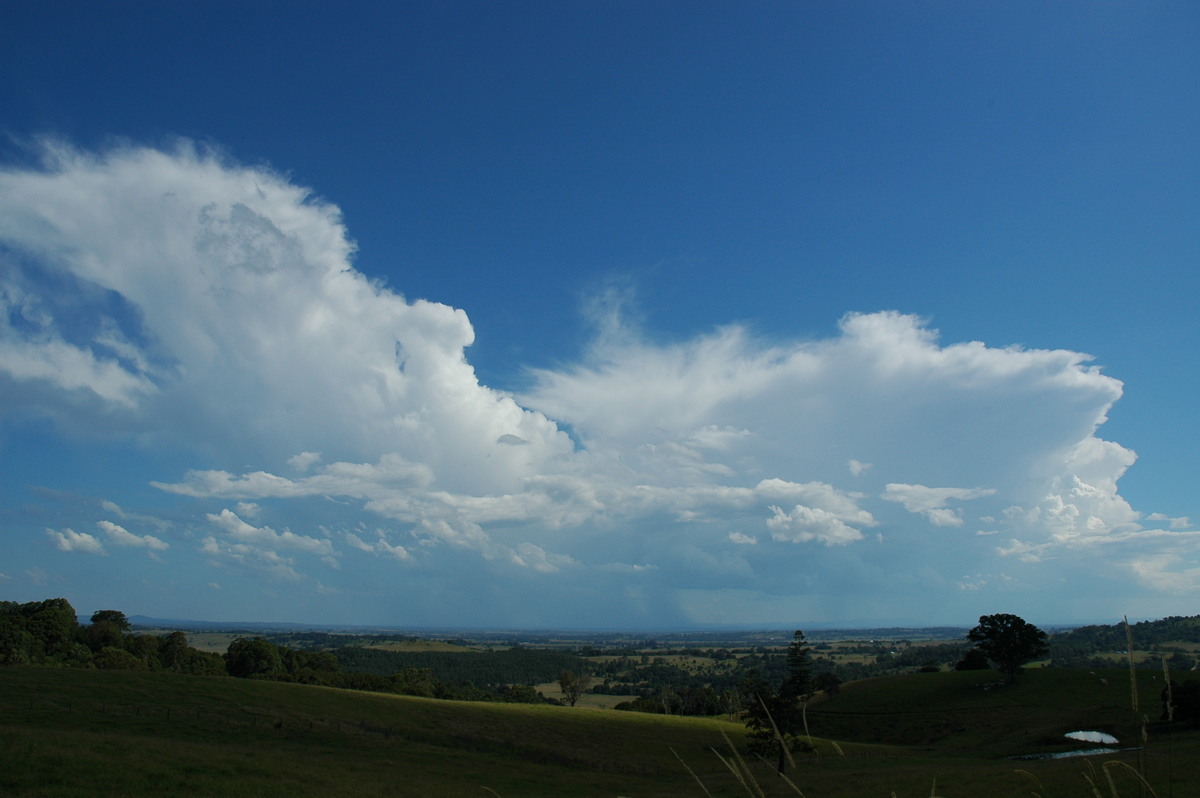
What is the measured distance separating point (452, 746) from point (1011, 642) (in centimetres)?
8787

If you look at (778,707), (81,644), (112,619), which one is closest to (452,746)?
(778,707)

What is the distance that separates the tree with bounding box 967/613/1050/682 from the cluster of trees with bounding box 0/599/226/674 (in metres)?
128

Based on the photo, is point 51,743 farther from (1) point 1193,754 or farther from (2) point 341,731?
(1) point 1193,754

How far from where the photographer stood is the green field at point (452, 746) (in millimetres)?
31719

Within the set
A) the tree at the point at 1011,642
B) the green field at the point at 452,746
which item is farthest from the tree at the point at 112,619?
the tree at the point at 1011,642

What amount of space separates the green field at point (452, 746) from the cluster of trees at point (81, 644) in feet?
173

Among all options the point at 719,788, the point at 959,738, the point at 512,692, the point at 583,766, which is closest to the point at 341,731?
the point at 583,766

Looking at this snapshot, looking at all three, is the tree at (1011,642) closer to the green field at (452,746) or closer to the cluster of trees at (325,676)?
the green field at (452,746)

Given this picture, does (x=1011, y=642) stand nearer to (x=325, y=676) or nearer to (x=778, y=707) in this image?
(x=778, y=707)

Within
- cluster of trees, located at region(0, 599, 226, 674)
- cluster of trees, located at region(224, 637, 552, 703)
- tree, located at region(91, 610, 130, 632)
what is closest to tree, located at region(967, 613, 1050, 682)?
cluster of trees, located at region(224, 637, 552, 703)

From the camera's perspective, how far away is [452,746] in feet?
185

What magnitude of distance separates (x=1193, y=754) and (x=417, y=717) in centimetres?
5800

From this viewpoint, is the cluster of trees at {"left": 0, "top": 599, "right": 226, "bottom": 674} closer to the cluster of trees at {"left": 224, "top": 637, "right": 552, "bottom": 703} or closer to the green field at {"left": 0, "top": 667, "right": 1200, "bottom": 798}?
the cluster of trees at {"left": 224, "top": 637, "right": 552, "bottom": 703}

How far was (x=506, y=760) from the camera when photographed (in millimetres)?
53000
